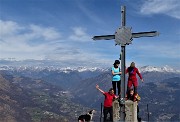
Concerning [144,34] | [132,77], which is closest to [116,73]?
[132,77]

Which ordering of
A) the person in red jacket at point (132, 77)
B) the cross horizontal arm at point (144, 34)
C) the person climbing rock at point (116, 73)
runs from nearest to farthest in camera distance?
the cross horizontal arm at point (144, 34) < the person climbing rock at point (116, 73) < the person in red jacket at point (132, 77)

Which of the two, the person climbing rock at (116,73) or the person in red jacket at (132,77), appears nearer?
the person climbing rock at (116,73)

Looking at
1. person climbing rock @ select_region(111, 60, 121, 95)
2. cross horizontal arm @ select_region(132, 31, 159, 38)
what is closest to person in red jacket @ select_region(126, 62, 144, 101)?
person climbing rock @ select_region(111, 60, 121, 95)

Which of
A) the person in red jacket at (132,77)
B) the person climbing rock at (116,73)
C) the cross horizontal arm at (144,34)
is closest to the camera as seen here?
the cross horizontal arm at (144,34)

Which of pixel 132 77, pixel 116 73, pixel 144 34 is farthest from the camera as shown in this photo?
pixel 132 77

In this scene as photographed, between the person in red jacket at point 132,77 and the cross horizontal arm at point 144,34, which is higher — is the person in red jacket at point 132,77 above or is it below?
below

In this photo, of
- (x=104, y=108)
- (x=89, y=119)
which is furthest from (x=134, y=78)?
(x=89, y=119)

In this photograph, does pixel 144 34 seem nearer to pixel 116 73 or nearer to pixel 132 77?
pixel 116 73

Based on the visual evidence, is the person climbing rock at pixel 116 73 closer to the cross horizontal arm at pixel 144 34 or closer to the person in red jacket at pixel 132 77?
the person in red jacket at pixel 132 77

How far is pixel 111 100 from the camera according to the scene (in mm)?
20719

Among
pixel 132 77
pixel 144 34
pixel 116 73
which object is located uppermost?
pixel 144 34

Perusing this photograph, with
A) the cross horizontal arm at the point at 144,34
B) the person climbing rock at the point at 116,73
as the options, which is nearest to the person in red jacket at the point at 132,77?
the person climbing rock at the point at 116,73

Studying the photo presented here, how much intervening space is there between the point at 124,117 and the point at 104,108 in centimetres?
232

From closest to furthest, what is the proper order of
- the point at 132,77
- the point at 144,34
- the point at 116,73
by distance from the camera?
the point at 144,34 < the point at 116,73 < the point at 132,77
